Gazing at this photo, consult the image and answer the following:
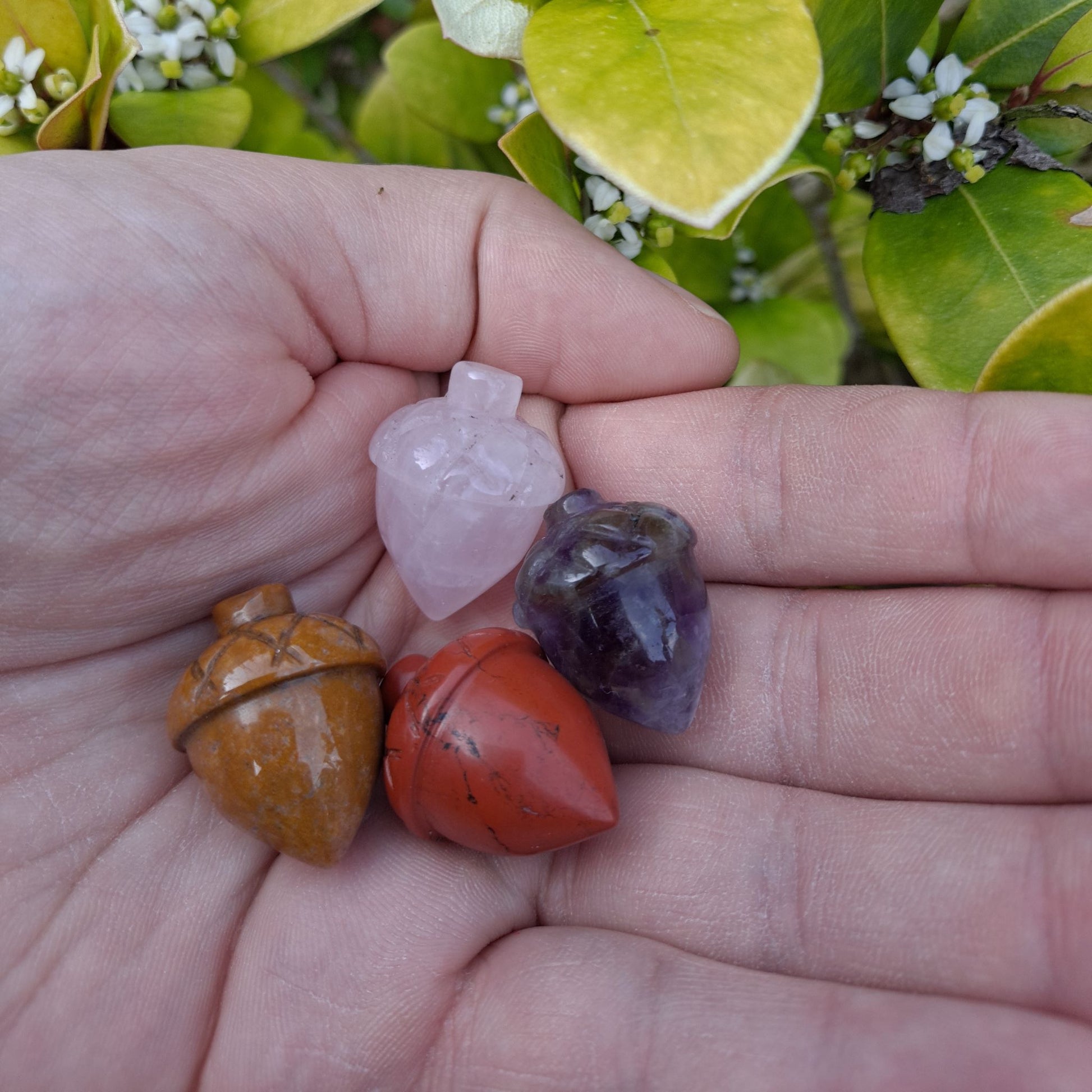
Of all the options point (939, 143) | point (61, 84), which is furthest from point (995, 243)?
point (61, 84)

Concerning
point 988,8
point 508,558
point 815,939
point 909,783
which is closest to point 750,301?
point 988,8

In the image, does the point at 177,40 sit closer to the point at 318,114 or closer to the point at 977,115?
the point at 318,114

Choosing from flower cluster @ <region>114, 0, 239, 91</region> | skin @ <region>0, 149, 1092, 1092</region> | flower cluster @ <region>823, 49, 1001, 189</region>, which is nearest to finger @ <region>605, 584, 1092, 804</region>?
skin @ <region>0, 149, 1092, 1092</region>

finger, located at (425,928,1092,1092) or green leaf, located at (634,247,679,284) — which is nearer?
finger, located at (425,928,1092,1092)

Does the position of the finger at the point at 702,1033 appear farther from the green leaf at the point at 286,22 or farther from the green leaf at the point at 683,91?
the green leaf at the point at 286,22

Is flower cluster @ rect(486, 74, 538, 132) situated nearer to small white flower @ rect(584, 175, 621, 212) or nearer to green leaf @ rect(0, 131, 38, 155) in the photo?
small white flower @ rect(584, 175, 621, 212)

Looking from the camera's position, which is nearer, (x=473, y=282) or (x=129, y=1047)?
(x=129, y=1047)

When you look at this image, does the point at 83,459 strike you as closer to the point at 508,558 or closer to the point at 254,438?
the point at 254,438
